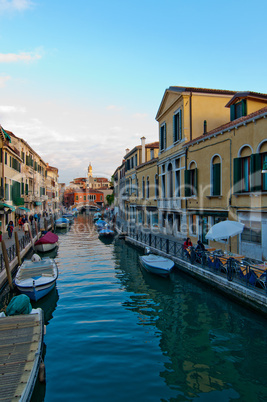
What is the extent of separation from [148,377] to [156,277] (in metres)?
8.85

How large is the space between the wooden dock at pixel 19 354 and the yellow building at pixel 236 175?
390 inches

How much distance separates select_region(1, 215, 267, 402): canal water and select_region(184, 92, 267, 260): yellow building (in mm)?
3661

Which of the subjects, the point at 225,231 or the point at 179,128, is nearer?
the point at 225,231

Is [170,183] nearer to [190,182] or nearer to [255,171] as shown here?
[190,182]

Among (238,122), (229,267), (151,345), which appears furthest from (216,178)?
(151,345)

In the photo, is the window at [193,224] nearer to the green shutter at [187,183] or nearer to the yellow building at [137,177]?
the green shutter at [187,183]

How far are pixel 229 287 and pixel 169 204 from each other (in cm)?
1349

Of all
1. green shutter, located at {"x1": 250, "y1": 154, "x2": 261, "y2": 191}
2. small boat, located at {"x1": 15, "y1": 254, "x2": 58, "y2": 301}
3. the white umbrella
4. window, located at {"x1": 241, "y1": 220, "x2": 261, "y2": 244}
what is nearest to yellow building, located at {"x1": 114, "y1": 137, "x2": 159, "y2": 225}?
window, located at {"x1": 241, "y1": 220, "x2": 261, "y2": 244}

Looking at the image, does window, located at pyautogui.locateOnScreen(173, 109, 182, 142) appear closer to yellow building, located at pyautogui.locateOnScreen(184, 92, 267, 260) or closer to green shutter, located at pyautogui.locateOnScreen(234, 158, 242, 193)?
yellow building, located at pyautogui.locateOnScreen(184, 92, 267, 260)

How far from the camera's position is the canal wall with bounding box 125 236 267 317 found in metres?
9.50

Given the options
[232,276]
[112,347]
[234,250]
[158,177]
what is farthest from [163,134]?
[112,347]

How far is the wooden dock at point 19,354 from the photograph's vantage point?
5.20 metres

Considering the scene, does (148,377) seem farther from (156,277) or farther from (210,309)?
(156,277)

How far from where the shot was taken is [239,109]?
16531 mm
